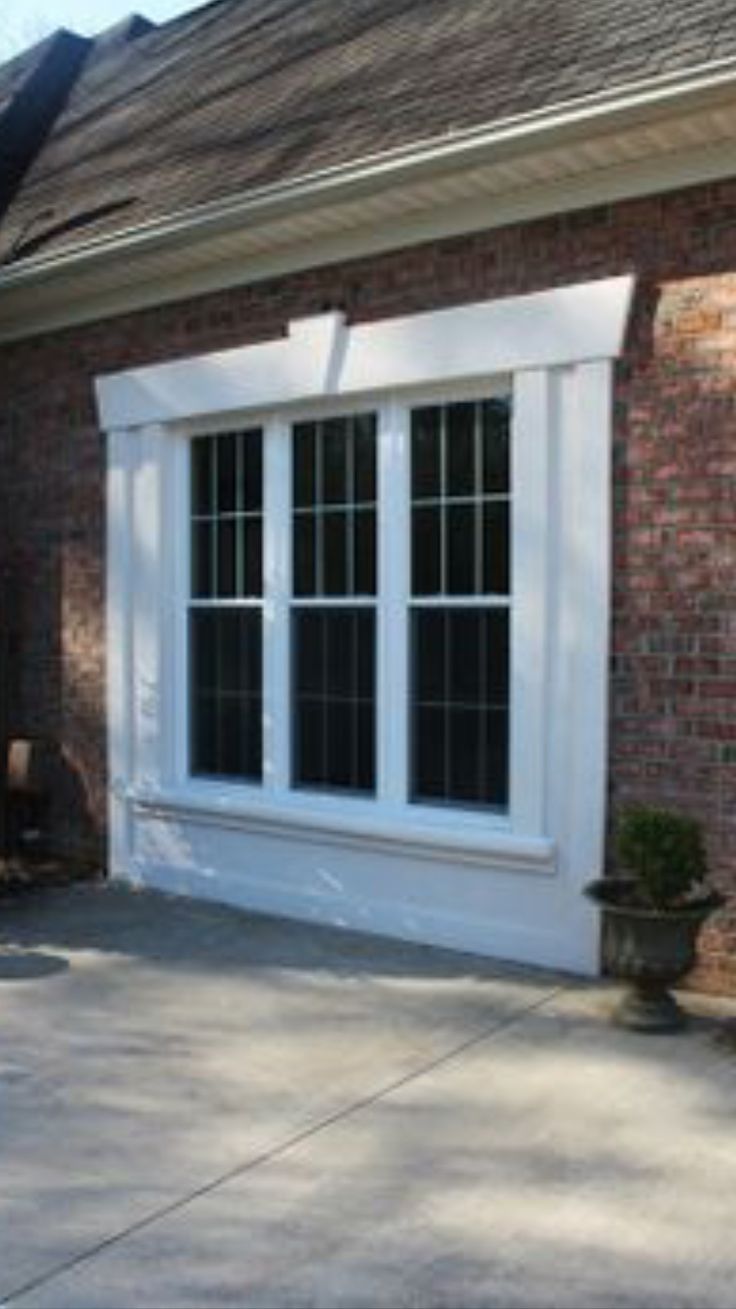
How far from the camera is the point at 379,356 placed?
7910 millimetres

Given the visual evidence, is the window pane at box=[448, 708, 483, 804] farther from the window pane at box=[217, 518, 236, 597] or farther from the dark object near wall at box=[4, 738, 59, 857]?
the dark object near wall at box=[4, 738, 59, 857]

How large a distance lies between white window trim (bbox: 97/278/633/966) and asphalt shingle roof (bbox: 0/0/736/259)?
0.94 m

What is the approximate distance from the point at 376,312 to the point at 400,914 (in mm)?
3052

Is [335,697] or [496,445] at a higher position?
[496,445]

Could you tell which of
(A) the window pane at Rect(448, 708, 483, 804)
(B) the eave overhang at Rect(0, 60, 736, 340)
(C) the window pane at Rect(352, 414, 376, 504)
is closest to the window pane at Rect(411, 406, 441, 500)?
(C) the window pane at Rect(352, 414, 376, 504)

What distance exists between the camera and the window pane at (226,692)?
8.95m

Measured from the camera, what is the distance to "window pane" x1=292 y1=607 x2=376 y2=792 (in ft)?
27.1

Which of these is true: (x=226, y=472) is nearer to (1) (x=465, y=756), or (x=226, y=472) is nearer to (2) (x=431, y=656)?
(2) (x=431, y=656)

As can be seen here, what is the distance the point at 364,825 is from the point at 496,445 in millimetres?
2030

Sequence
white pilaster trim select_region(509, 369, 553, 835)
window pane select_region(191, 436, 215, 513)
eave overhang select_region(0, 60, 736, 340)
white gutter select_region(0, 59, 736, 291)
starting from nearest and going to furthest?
white gutter select_region(0, 59, 736, 291), eave overhang select_region(0, 60, 736, 340), white pilaster trim select_region(509, 369, 553, 835), window pane select_region(191, 436, 215, 513)

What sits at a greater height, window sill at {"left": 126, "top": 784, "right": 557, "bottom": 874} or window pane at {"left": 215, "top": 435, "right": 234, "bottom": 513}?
window pane at {"left": 215, "top": 435, "right": 234, "bottom": 513}

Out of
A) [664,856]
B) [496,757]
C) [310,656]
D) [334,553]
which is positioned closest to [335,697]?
[310,656]

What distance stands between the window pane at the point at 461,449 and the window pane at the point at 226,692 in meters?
1.66

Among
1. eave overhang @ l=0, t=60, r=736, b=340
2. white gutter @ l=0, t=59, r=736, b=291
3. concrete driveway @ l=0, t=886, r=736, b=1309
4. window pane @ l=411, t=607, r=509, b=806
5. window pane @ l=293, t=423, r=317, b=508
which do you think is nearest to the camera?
concrete driveway @ l=0, t=886, r=736, b=1309
